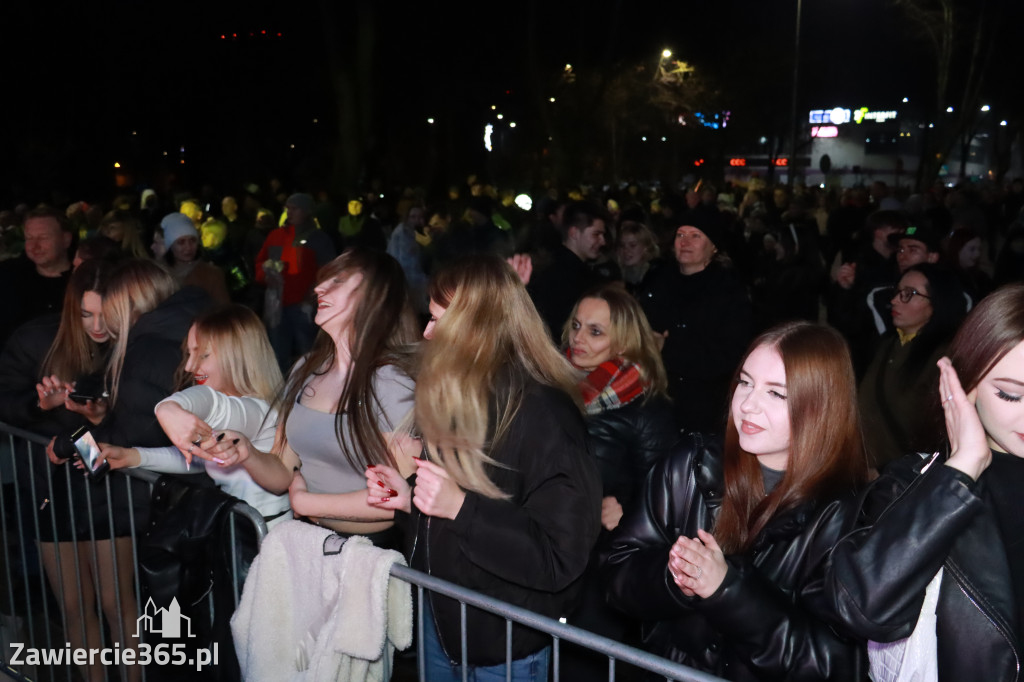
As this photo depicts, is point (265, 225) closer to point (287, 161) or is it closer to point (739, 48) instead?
point (287, 161)

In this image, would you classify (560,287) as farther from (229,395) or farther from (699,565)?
(699,565)

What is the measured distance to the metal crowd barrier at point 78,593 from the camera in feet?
7.70

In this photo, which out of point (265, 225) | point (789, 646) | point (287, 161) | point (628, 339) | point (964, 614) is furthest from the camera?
point (287, 161)

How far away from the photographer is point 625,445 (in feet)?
14.1

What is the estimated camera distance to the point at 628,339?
14.9ft

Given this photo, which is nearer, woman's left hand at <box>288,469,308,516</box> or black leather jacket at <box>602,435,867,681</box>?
black leather jacket at <box>602,435,867,681</box>

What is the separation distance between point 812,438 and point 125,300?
3.21m

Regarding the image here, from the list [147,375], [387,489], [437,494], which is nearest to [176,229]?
[147,375]

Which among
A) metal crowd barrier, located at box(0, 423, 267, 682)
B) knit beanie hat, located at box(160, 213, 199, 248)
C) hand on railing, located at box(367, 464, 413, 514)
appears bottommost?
metal crowd barrier, located at box(0, 423, 267, 682)

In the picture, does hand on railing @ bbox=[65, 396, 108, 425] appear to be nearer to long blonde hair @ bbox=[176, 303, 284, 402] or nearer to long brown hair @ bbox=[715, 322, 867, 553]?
long blonde hair @ bbox=[176, 303, 284, 402]

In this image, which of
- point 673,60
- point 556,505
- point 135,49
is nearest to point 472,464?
point 556,505

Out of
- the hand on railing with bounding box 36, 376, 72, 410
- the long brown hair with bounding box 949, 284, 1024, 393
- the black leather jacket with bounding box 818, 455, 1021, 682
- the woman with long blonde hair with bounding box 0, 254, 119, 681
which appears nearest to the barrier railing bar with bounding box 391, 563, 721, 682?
the black leather jacket with bounding box 818, 455, 1021, 682

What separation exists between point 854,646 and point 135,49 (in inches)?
1015

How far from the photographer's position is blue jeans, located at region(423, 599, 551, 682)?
2.96 metres
